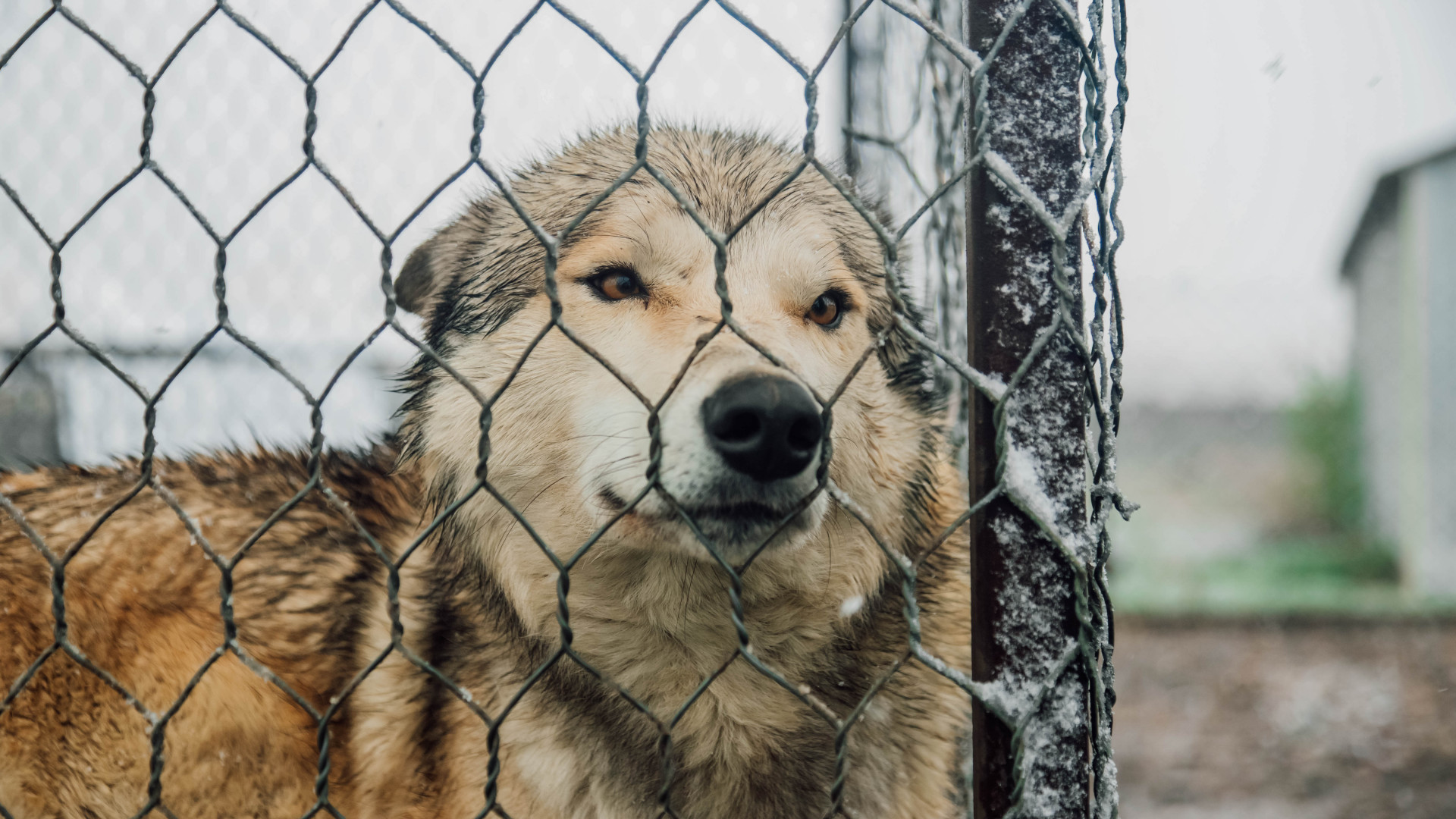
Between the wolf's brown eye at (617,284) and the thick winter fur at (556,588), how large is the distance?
26mm

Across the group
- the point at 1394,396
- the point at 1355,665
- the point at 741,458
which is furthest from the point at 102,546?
the point at 1394,396

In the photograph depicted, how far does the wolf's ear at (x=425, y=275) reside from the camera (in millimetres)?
2400

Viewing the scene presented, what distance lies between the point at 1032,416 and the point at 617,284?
102 centimetres

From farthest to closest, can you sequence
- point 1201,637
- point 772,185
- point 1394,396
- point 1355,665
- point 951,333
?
point 1394,396
point 1201,637
point 1355,665
point 951,333
point 772,185

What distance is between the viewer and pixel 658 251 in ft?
6.24

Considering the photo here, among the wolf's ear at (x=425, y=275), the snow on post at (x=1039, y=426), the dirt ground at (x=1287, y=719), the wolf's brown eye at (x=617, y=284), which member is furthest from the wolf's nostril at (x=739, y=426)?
the dirt ground at (x=1287, y=719)

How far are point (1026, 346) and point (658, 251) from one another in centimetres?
92

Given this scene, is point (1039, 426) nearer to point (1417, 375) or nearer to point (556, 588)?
point (556, 588)

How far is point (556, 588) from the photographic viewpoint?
1817 millimetres

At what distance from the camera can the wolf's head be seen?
146 cm

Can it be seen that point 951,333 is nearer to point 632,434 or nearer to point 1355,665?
point 632,434

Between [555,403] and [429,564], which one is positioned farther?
[429,564]

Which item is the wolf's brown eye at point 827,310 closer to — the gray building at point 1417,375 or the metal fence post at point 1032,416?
the metal fence post at point 1032,416

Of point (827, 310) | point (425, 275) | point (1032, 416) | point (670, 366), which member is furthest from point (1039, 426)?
point (425, 275)
